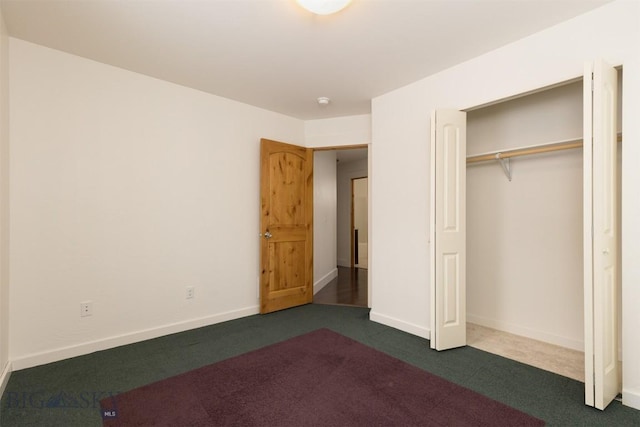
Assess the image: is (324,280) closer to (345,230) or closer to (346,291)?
(346,291)

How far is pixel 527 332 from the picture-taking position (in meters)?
3.02

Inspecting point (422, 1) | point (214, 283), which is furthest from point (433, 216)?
point (214, 283)

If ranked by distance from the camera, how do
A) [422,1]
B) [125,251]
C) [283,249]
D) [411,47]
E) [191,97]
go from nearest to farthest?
[422,1]
[411,47]
[125,251]
[191,97]
[283,249]

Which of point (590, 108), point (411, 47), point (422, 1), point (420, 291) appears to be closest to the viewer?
point (590, 108)

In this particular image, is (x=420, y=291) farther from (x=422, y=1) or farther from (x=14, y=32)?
(x=14, y=32)

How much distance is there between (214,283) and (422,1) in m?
3.24

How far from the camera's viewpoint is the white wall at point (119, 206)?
2.47 metres

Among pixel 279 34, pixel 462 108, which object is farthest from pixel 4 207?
pixel 462 108

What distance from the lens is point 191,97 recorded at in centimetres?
338

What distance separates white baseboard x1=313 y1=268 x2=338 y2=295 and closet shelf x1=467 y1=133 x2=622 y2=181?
2.91 m

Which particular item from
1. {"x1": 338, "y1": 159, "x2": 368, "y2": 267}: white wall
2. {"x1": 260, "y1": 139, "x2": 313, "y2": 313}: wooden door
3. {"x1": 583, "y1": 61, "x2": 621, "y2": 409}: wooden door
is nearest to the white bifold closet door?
A: {"x1": 583, "y1": 61, "x2": 621, "y2": 409}: wooden door

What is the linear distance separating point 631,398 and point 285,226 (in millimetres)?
3330

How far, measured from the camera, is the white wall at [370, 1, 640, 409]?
6.30ft

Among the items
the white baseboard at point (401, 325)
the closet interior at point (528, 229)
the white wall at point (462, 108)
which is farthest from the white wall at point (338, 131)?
the white baseboard at point (401, 325)
